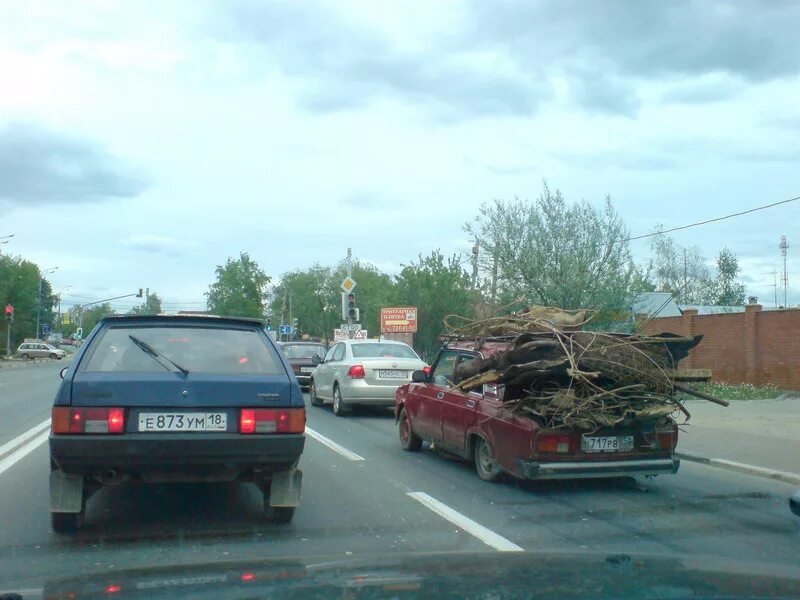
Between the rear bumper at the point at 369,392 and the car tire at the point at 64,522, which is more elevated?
the rear bumper at the point at 369,392

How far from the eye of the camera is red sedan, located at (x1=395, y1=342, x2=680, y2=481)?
8.43m

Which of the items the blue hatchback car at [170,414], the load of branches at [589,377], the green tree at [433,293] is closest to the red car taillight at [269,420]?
the blue hatchback car at [170,414]

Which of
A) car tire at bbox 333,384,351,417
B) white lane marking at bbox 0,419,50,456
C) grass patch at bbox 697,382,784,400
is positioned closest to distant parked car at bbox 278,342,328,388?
car tire at bbox 333,384,351,417

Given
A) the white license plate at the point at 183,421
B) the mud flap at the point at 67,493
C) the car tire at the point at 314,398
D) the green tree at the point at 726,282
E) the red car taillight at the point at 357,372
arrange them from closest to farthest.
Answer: the white license plate at the point at 183,421 < the mud flap at the point at 67,493 < the red car taillight at the point at 357,372 < the car tire at the point at 314,398 < the green tree at the point at 726,282

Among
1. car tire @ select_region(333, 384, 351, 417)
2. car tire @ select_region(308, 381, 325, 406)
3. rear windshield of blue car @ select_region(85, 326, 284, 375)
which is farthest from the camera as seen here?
car tire @ select_region(308, 381, 325, 406)

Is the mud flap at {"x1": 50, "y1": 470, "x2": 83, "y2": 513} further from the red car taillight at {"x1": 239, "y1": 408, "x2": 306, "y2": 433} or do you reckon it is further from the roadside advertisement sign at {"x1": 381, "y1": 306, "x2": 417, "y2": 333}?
the roadside advertisement sign at {"x1": 381, "y1": 306, "x2": 417, "y2": 333}

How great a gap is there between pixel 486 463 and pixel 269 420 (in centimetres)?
357

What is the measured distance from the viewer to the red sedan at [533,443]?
843 centimetres

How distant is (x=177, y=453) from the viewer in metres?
6.30

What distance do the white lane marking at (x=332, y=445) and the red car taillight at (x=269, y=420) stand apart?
15.5 ft

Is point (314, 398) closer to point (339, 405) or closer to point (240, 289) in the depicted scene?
point (339, 405)

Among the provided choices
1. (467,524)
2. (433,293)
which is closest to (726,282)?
(433,293)

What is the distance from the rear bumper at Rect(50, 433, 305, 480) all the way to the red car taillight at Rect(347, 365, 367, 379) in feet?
33.0

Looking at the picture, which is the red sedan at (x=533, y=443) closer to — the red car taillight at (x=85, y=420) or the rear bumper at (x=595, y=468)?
the rear bumper at (x=595, y=468)
